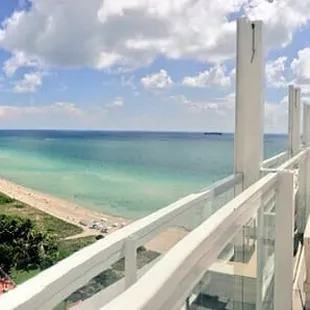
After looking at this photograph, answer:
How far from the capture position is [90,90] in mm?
43000

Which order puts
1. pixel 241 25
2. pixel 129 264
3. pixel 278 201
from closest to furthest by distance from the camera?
1. pixel 129 264
2. pixel 278 201
3. pixel 241 25

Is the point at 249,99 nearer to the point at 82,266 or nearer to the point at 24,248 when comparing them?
the point at 82,266

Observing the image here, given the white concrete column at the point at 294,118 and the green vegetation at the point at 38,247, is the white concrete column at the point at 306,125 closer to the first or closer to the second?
the white concrete column at the point at 294,118

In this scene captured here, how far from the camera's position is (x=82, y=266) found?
768 millimetres

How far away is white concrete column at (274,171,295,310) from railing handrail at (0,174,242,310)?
92cm

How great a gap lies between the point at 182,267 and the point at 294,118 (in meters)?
4.62

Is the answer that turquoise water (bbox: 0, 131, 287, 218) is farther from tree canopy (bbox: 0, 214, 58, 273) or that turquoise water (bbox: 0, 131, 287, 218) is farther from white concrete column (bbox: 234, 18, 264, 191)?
white concrete column (bbox: 234, 18, 264, 191)

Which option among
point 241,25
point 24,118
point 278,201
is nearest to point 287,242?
point 278,201

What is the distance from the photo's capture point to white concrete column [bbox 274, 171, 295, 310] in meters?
2.14

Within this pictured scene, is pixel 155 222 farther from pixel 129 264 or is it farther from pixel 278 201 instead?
pixel 278 201

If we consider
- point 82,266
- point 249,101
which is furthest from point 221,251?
point 249,101

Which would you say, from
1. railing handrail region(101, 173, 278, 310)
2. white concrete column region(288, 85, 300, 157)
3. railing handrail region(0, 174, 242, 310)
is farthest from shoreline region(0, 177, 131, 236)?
railing handrail region(101, 173, 278, 310)

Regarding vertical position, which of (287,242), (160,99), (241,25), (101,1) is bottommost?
(287,242)

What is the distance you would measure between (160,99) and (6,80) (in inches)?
623
